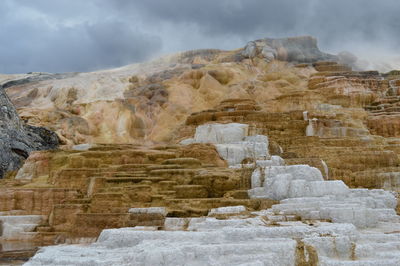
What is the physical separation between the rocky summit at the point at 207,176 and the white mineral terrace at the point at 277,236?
3 centimetres

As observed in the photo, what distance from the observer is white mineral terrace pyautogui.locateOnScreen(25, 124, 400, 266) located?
337 inches

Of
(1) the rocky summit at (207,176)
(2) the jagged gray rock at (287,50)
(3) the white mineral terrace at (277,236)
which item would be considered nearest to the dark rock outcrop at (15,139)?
(1) the rocky summit at (207,176)

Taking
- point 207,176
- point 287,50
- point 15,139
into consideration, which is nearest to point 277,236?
point 207,176

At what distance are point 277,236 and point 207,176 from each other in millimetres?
5594

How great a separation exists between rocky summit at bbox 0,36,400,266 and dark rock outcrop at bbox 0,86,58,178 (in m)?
0.07

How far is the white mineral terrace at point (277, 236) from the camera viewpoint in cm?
857

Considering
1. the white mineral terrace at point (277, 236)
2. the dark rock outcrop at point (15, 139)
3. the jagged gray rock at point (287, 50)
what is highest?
the jagged gray rock at point (287, 50)

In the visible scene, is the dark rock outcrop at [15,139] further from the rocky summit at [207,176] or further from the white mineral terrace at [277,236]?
the white mineral terrace at [277,236]

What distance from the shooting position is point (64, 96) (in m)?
40.2

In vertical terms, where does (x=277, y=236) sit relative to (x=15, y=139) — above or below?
below

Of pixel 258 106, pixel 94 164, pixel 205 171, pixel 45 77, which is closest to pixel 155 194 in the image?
pixel 205 171

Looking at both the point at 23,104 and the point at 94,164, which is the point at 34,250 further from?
the point at 23,104

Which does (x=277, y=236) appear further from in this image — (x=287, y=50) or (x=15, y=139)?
(x=287, y=50)

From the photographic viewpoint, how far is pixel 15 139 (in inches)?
958
